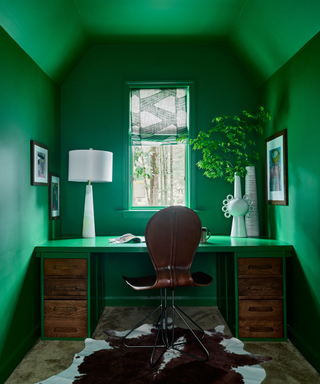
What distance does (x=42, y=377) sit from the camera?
1946 millimetres

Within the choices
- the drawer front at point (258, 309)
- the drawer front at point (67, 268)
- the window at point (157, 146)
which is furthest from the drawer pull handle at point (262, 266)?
the drawer front at point (67, 268)

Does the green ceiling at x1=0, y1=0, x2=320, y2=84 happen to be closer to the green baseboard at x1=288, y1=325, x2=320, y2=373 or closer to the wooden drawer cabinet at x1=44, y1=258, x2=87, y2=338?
the wooden drawer cabinet at x1=44, y1=258, x2=87, y2=338

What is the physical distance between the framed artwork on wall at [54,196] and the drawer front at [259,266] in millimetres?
1790

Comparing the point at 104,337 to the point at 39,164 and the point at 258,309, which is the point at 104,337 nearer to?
the point at 258,309

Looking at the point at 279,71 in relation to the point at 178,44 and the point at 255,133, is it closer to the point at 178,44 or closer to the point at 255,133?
the point at 255,133

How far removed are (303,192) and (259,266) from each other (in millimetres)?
678

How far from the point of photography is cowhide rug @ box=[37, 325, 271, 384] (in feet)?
6.29

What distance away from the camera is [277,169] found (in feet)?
9.03

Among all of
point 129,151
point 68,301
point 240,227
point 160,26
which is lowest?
point 68,301

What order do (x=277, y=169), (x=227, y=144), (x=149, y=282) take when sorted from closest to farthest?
1. (x=149, y=282)
2. (x=277, y=169)
3. (x=227, y=144)

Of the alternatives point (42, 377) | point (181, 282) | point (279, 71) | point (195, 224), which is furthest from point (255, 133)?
point (42, 377)

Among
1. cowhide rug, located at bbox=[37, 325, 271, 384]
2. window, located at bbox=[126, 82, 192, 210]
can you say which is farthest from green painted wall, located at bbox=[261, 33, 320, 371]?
window, located at bbox=[126, 82, 192, 210]

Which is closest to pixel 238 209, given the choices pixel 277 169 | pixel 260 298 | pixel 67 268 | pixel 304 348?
pixel 277 169

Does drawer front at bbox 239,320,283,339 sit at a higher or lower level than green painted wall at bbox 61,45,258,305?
lower
